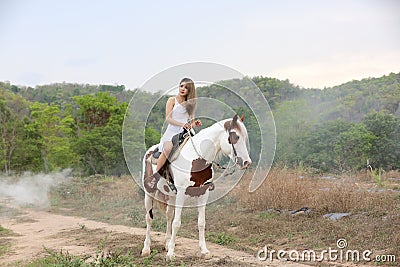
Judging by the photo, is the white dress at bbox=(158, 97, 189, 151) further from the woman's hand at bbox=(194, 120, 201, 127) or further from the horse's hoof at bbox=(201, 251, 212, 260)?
the horse's hoof at bbox=(201, 251, 212, 260)

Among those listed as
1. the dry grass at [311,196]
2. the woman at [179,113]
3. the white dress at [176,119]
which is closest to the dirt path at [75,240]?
the woman at [179,113]

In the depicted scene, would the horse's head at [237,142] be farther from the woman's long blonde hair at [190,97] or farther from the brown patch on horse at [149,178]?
the brown patch on horse at [149,178]

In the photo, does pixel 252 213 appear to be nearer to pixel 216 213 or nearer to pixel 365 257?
pixel 216 213

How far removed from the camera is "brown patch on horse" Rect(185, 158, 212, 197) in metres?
5.84

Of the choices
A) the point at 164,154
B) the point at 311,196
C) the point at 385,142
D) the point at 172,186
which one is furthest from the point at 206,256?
the point at 385,142

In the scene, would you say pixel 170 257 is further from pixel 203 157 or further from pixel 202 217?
pixel 203 157

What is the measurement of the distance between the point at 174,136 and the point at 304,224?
393cm

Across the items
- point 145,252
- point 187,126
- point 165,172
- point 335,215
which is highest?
point 187,126

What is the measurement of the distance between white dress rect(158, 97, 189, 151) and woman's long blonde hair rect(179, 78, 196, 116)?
0.25 ft

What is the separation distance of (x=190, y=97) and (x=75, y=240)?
4827 millimetres

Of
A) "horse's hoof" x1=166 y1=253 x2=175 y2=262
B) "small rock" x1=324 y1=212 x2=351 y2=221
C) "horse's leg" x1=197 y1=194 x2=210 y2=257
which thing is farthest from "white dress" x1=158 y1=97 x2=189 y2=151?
"small rock" x1=324 y1=212 x2=351 y2=221

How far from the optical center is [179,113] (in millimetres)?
5820

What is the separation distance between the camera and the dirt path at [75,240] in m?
6.57

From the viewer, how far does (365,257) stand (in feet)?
20.7
